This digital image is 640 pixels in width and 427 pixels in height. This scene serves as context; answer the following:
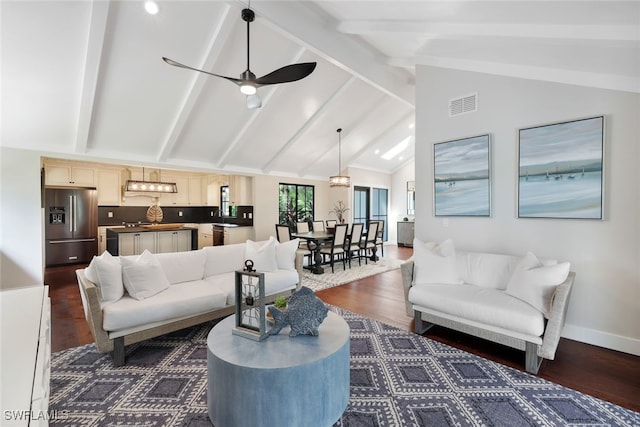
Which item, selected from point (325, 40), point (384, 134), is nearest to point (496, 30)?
point (325, 40)

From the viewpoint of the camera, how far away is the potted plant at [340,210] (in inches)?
351

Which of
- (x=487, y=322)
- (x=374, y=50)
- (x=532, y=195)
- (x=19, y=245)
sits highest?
(x=374, y=50)

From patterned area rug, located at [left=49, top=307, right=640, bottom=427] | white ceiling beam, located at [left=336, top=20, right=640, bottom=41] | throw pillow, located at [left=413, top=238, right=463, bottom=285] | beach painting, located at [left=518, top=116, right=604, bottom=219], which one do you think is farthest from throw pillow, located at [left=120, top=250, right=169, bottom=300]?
beach painting, located at [left=518, top=116, right=604, bottom=219]

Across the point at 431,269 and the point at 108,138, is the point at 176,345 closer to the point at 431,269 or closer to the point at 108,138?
the point at 431,269

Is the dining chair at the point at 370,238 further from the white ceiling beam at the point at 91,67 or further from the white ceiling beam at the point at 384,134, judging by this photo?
the white ceiling beam at the point at 91,67

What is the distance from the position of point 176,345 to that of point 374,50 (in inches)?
202

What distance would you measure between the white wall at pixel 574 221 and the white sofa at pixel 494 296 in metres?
0.44

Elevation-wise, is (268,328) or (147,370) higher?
(268,328)

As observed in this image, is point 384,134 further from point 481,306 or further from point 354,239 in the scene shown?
point 481,306

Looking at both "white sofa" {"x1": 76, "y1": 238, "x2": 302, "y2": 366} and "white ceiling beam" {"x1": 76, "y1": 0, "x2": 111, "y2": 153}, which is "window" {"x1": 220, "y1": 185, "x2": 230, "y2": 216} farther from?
"white sofa" {"x1": 76, "y1": 238, "x2": 302, "y2": 366}

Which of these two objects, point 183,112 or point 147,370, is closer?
point 147,370

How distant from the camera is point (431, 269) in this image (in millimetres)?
3236

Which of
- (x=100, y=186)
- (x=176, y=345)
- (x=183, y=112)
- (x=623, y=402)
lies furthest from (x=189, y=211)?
(x=623, y=402)

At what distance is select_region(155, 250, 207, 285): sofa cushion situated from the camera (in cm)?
327
